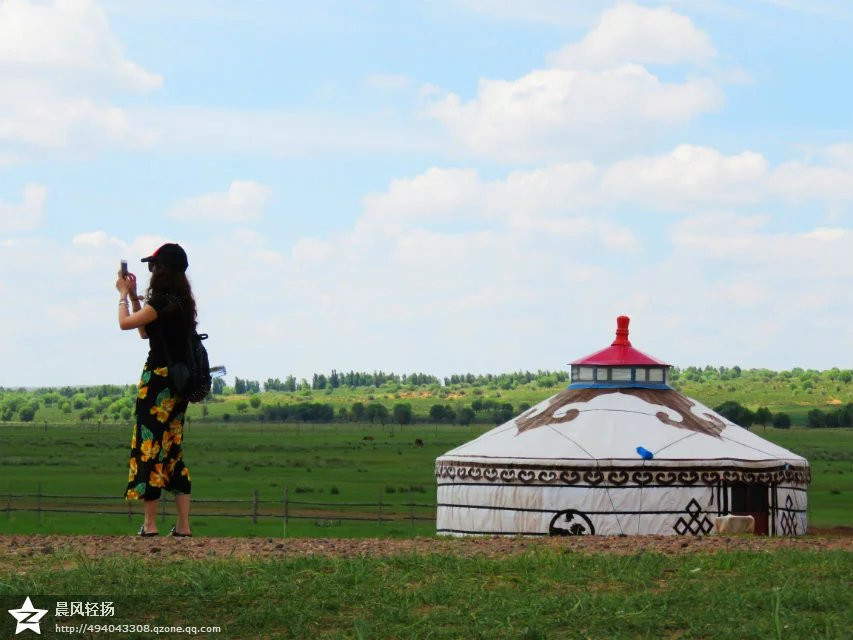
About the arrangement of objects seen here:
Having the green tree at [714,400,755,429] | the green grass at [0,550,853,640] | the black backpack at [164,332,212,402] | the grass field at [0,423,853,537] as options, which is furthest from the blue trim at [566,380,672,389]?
the green tree at [714,400,755,429]

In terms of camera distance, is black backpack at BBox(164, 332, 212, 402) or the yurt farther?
the yurt

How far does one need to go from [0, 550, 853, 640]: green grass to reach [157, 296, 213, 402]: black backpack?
108cm

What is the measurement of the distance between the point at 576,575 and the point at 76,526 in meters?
21.8

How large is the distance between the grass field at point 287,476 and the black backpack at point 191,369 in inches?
655

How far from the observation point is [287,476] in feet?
155

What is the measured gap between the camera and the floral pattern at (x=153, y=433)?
6.98m

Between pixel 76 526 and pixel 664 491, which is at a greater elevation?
pixel 664 491

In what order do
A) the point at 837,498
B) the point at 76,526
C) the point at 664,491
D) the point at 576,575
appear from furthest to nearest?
the point at 837,498 < the point at 76,526 < the point at 664,491 < the point at 576,575

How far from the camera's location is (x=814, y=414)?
310ft

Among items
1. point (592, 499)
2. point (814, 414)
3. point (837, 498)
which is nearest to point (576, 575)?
point (592, 499)

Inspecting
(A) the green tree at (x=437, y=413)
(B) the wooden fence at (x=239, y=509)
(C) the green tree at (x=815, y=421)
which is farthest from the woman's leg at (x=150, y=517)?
(A) the green tree at (x=437, y=413)

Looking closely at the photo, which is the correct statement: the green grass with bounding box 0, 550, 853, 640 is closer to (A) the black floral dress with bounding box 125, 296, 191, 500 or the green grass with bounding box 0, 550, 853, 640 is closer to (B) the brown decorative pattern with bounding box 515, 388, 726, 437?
(A) the black floral dress with bounding box 125, 296, 191, 500

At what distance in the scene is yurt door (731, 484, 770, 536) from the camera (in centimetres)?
1191

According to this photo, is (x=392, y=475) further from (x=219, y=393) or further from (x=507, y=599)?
(x=219, y=393)
